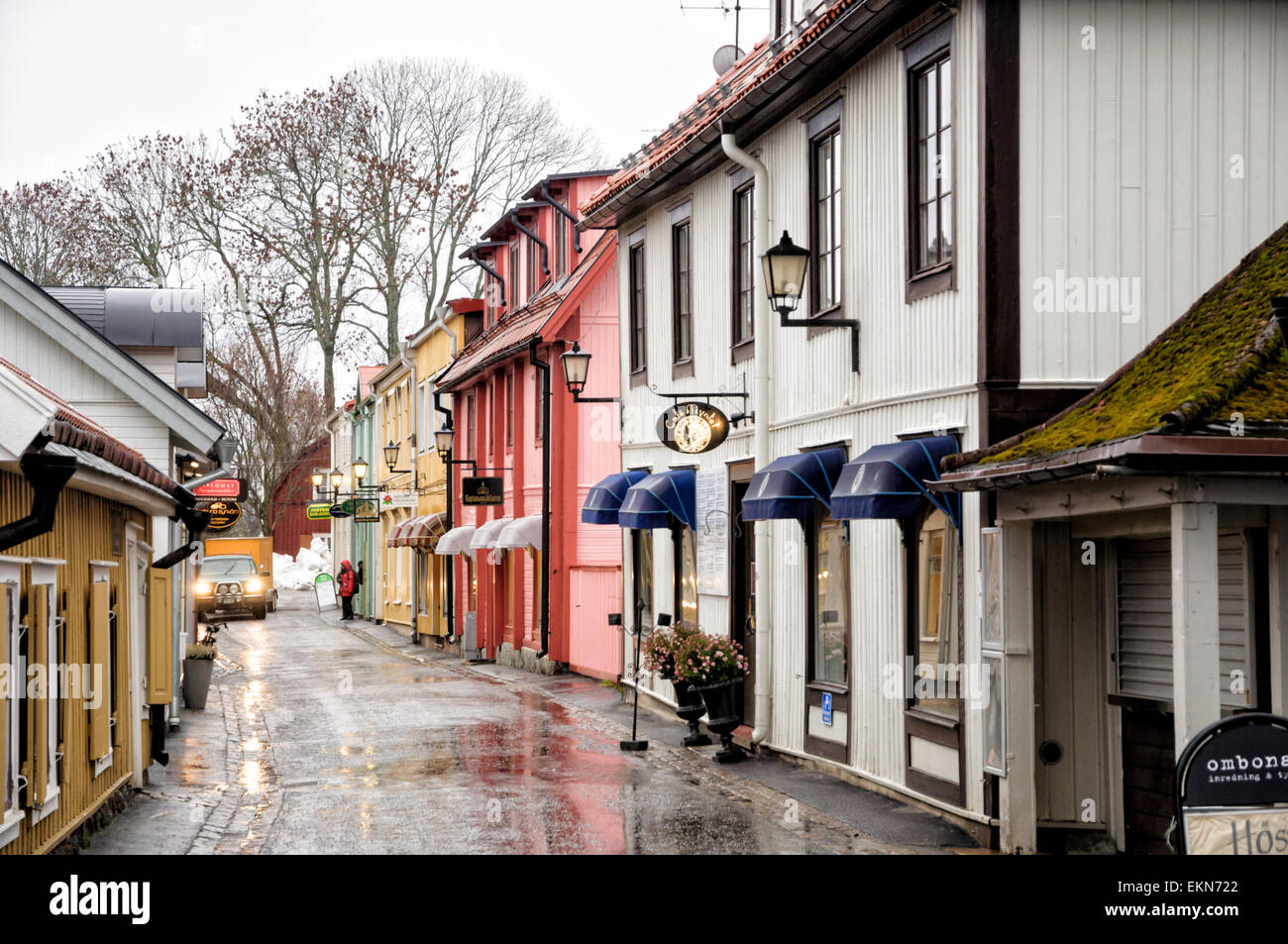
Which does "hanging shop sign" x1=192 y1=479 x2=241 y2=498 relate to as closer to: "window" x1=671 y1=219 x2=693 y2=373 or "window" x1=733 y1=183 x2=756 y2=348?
"window" x1=671 y1=219 x2=693 y2=373

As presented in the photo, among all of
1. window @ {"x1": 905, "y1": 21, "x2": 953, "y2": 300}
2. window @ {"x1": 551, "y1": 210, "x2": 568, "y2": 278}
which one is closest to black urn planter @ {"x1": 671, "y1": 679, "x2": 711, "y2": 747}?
window @ {"x1": 905, "y1": 21, "x2": 953, "y2": 300}

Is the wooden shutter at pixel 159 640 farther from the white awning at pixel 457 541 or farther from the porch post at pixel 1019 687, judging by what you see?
the white awning at pixel 457 541

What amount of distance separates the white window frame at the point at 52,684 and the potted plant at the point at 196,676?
11.0 metres

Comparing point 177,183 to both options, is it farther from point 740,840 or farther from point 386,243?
point 740,840

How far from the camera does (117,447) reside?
11078 mm

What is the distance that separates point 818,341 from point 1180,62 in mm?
4437

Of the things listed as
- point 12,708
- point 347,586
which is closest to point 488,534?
point 347,586

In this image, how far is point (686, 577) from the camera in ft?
63.9

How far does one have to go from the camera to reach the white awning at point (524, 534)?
27.2 m

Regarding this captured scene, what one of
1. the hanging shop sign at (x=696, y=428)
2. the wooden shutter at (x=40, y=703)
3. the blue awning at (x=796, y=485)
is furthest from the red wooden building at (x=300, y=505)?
the wooden shutter at (x=40, y=703)

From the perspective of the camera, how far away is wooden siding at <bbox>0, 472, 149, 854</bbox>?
948cm

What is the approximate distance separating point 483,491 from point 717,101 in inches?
521

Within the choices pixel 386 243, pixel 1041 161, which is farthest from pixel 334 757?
pixel 386 243

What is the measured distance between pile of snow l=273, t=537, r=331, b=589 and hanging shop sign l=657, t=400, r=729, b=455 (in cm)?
5027
